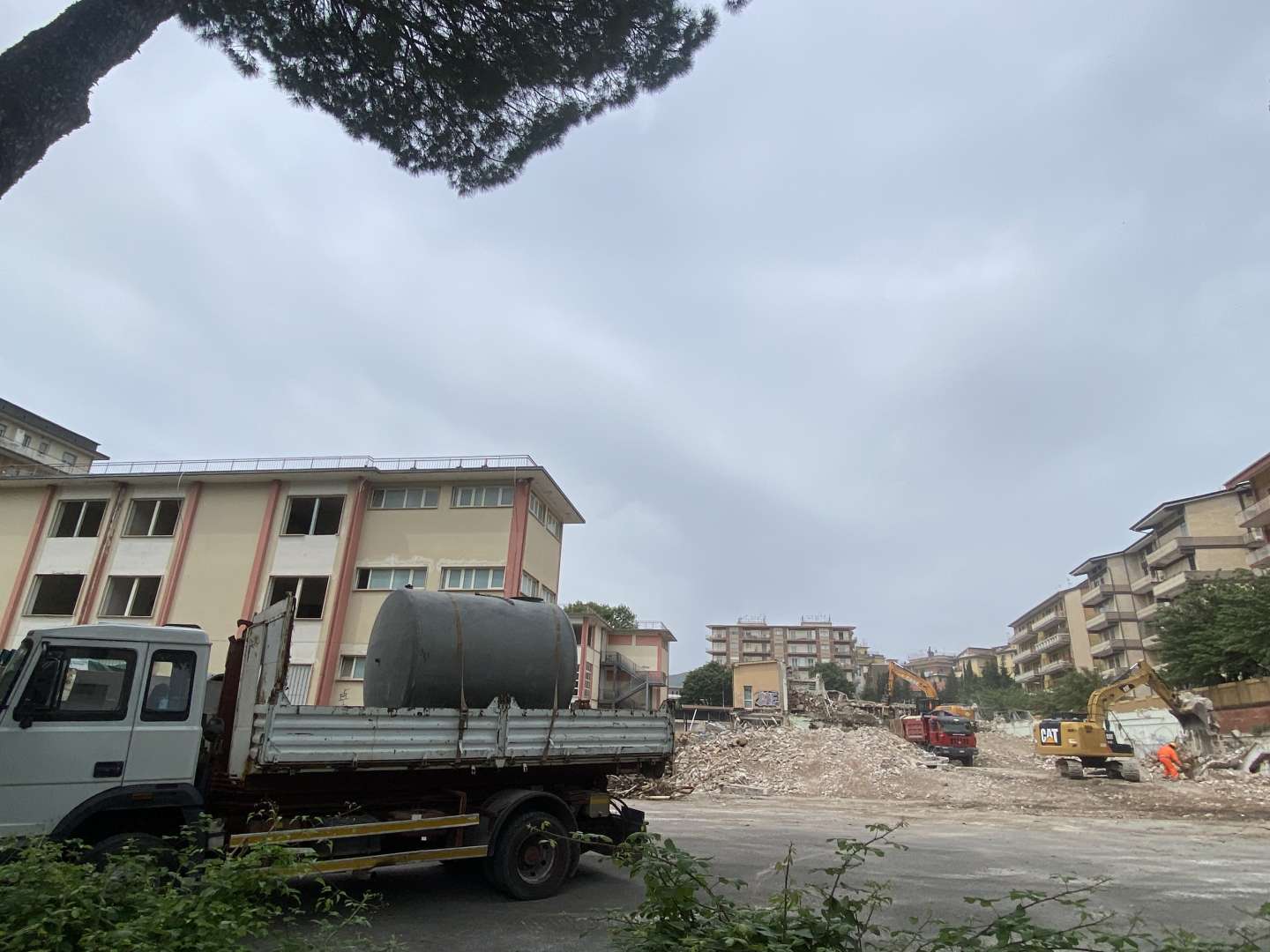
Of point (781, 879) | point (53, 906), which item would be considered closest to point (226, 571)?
point (781, 879)

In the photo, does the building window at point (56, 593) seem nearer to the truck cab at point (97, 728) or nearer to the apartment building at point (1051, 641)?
the truck cab at point (97, 728)

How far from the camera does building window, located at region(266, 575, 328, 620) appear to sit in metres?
24.0

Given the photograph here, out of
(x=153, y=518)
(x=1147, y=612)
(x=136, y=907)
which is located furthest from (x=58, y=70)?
(x=1147, y=612)

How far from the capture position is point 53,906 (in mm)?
3002

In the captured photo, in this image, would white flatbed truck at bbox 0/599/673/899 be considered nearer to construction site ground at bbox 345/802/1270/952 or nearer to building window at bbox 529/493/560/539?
construction site ground at bbox 345/802/1270/952

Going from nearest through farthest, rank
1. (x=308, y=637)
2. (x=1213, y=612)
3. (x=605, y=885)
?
(x=605, y=885), (x=308, y=637), (x=1213, y=612)

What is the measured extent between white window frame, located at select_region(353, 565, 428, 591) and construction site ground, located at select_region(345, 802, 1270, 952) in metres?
11.1

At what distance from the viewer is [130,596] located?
2525 cm

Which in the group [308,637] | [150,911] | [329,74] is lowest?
[150,911]

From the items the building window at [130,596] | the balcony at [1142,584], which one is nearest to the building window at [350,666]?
the building window at [130,596]

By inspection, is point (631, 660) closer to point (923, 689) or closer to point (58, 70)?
point (923, 689)

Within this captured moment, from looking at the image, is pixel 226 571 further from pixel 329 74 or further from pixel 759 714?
pixel 759 714

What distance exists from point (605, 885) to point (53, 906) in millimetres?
6151

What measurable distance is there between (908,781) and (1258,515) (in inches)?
1263
